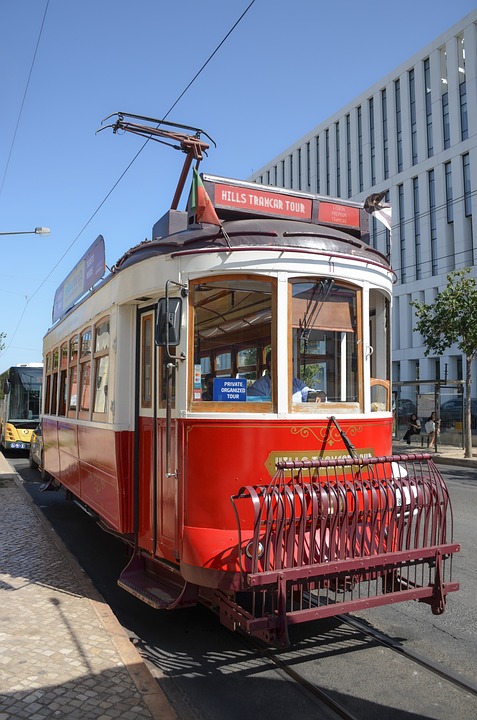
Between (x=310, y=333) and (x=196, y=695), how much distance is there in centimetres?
257

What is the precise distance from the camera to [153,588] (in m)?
4.87

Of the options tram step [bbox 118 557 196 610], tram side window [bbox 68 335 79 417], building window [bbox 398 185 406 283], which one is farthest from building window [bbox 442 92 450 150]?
tram step [bbox 118 557 196 610]

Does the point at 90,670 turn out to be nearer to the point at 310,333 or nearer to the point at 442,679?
the point at 442,679

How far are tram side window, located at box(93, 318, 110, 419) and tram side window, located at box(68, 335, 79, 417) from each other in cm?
122

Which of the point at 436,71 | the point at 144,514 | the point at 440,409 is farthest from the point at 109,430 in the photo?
the point at 436,71

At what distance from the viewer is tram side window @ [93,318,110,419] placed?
589cm

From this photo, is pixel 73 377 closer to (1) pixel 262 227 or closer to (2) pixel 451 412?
(1) pixel 262 227

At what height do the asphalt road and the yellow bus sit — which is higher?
the yellow bus

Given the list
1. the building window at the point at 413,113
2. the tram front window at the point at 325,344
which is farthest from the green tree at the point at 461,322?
the building window at the point at 413,113

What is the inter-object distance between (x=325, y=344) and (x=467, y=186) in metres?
38.2

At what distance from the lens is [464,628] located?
4926 mm

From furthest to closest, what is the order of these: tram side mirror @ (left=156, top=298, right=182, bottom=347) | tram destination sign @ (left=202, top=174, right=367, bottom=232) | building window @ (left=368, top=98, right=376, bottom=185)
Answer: building window @ (left=368, top=98, right=376, bottom=185) → tram destination sign @ (left=202, top=174, right=367, bottom=232) → tram side mirror @ (left=156, top=298, right=182, bottom=347)

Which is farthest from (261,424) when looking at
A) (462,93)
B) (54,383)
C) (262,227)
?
(462,93)

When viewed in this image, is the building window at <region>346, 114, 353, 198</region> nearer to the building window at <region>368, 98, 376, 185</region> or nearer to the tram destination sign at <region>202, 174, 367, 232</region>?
the building window at <region>368, 98, 376, 185</region>
